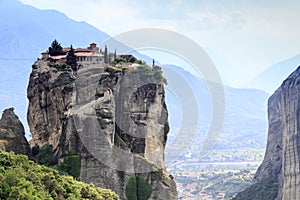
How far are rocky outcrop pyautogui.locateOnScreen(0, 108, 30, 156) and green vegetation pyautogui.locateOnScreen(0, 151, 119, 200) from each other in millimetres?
3753

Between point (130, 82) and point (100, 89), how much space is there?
1.96 metres

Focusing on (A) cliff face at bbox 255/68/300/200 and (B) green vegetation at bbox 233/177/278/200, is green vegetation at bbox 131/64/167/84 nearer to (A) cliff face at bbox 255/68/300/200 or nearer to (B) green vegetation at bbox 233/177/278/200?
(A) cliff face at bbox 255/68/300/200

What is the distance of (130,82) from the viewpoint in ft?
130

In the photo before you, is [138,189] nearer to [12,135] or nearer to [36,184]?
[12,135]

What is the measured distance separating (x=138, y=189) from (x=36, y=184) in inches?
343

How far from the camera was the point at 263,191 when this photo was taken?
244 feet

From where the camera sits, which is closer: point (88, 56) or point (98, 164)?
point (98, 164)

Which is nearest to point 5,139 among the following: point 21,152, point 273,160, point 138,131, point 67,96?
point 21,152

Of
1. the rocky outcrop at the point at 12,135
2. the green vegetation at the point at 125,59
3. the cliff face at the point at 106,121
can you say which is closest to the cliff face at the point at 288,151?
the cliff face at the point at 106,121

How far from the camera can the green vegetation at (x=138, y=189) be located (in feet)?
121

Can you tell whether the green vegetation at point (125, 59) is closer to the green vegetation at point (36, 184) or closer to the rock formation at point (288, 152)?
the green vegetation at point (36, 184)

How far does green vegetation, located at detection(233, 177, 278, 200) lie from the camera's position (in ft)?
237

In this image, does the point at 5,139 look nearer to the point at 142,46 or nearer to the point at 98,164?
the point at 98,164

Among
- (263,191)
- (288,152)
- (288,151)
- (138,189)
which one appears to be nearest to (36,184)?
(138,189)
